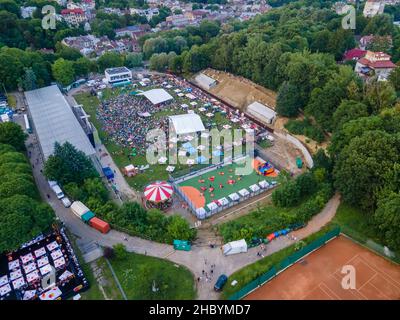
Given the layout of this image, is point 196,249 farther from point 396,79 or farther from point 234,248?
point 396,79

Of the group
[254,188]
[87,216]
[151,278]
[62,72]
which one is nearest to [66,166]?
[87,216]

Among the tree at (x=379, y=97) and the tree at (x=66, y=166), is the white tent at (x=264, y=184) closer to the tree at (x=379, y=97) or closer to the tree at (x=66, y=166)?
the tree at (x=379, y=97)

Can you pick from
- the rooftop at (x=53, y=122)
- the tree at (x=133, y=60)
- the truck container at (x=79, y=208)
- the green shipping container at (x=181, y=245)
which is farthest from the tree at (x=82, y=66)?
the green shipping container at (x=181, y=245)

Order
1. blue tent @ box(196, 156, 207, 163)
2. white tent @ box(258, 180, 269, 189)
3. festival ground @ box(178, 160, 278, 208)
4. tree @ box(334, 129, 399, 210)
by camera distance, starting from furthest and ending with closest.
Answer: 1. blue tent @ box(196, 156, 207, 163)
2. white tent @ box(258, 180, 269, 189)
3. festival ground @ box(178, 160, 278, 208)
4. tree @ box(334, 129, 399, 210)

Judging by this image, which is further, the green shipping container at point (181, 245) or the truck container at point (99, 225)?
the truck container at point (99, 225)

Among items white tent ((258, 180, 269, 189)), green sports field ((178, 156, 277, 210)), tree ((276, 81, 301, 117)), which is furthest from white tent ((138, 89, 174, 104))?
white tent ((258, 180, 269, 189))

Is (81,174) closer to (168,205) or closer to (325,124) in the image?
(168,205)

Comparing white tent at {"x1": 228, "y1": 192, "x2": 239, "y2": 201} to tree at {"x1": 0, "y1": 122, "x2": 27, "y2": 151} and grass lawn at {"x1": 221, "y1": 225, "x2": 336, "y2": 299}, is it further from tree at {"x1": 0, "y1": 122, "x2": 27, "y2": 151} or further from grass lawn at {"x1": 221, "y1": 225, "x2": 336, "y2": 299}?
tree at {"x1": 0, "y1": 122, "x2": 27, "y2": 151}
